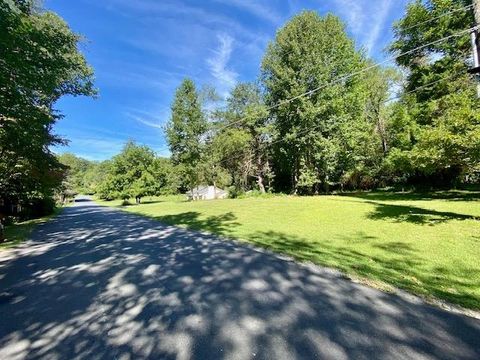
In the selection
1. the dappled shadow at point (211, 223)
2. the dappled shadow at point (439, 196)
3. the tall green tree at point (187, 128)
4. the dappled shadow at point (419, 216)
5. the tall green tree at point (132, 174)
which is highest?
the tall green tree at point (187, 128)

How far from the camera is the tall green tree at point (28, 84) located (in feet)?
23.7

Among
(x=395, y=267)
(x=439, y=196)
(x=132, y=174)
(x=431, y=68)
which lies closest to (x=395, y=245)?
(x=395, y=267)

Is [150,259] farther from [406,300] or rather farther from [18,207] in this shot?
[18,207]

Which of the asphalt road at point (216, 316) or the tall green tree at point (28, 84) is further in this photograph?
the tall green tree at point (28, 84)

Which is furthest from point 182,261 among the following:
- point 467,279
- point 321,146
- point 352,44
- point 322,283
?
point 352,44

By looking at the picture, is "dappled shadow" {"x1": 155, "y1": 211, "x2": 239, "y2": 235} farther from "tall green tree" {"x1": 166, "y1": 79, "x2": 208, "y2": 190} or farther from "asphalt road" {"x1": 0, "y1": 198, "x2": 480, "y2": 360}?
"tall green tree" {"x1": 166, "y1": 79, "x2": 208, "y2": 190}

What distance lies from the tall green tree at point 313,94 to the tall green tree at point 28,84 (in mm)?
19115

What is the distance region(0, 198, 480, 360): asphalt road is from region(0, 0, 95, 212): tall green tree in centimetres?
515

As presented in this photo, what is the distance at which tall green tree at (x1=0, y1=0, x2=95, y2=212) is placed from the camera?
7.23 meters

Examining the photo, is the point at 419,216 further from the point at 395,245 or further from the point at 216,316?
the point at 216,316

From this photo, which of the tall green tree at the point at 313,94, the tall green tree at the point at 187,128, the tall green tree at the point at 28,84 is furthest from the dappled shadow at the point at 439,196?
the tall green tree at the point at 187,128

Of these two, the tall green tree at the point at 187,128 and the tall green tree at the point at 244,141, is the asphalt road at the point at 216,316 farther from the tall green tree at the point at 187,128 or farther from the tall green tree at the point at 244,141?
the tall green tree at the point at 187,128

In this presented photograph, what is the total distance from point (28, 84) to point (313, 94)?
25766 mm

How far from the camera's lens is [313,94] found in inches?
1163
